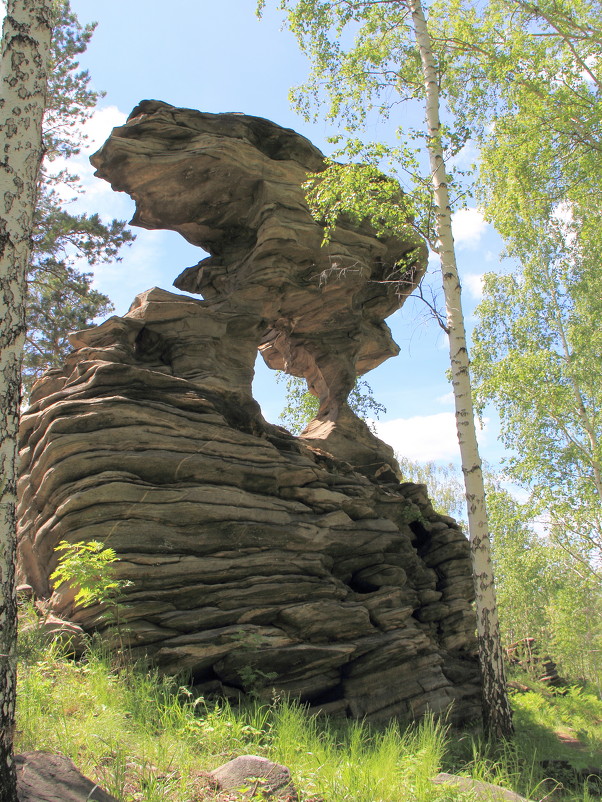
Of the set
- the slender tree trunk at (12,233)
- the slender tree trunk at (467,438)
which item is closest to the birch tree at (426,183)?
the slender tree trunk at (467,438)

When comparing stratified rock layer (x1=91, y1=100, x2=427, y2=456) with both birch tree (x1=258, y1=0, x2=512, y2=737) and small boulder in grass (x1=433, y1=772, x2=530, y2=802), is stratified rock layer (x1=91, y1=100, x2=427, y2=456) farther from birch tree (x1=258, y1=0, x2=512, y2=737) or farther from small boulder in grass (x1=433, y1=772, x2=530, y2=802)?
small boulder in grass (x1=433, y1=772, x2=530, y2=802)

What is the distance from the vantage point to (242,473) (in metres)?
11.5

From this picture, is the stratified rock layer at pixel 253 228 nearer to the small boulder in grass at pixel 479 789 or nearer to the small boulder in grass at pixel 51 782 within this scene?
the small boulder in grass at pixel 479 789

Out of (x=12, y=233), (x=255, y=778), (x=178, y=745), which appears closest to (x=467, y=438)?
(x=178, y=745)

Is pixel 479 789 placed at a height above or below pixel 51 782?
below

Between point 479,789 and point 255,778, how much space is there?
89.6 inches

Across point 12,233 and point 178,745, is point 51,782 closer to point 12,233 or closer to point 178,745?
point 178,745

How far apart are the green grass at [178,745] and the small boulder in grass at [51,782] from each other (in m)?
0.34

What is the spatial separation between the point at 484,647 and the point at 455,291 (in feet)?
20.9

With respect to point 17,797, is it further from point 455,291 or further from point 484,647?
point 455,291

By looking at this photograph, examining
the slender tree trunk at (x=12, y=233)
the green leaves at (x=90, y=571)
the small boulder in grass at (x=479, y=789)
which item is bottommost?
the small boulder in grass at (x=479, y=789)

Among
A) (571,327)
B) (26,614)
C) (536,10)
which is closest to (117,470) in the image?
(26,614)

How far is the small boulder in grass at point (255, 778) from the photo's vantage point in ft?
16.4

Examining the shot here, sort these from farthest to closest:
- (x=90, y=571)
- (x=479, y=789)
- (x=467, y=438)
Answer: (x=467, y=438) → (x=90, y=571) → (x=479, y=789)
